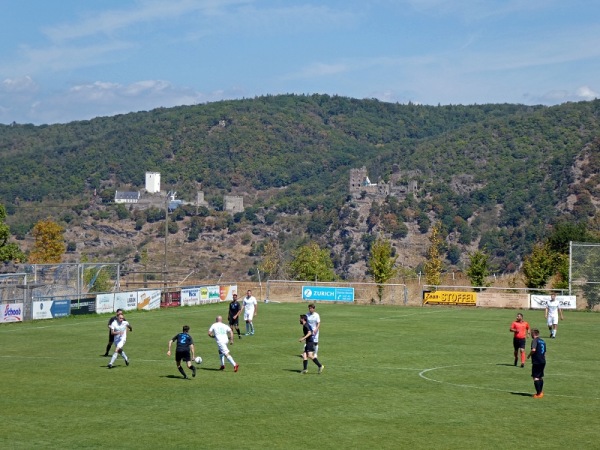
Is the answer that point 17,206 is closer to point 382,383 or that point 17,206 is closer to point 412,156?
point 412,156

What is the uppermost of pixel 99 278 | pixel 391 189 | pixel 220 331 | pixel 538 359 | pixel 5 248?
pixel 391 189

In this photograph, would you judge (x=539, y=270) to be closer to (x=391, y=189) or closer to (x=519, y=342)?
(x=519, y=342)

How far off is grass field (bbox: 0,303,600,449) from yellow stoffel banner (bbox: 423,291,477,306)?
22960 mm

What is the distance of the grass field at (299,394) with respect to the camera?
67.8 ft

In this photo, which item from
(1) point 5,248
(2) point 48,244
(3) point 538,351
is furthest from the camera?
(2) point 48,244

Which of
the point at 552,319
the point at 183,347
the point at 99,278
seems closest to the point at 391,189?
the point at 99,278

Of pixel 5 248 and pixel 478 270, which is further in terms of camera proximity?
pixel 478 270

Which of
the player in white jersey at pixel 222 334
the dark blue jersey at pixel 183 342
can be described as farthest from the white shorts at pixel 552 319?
the dark blue jersey at pixel 183 342

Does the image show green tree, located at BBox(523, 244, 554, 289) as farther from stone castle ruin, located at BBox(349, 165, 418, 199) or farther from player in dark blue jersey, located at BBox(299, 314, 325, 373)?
stone castle ruin, located at BBox(349, 165, 418, 199)

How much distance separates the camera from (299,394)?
26.5 m

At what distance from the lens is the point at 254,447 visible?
63.9 ft

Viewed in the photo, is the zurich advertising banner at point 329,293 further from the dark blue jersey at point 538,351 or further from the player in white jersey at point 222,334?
the dark blue jersey at point 538,351

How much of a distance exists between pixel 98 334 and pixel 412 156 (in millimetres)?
156507

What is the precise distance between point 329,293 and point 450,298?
9.63 meters
